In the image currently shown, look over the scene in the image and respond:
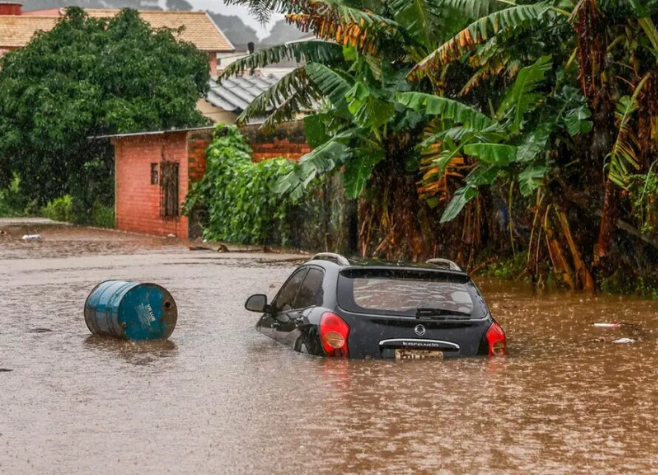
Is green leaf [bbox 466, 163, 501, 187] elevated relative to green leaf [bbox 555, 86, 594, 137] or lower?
lower

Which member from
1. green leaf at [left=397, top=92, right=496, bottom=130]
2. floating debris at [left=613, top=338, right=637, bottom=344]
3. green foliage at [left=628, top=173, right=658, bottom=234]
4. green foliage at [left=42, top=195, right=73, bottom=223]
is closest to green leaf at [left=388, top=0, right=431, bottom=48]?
green leaf at [left=397, top=92, right=496, bottom=130]

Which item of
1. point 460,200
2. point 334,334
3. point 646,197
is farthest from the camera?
point 460,200

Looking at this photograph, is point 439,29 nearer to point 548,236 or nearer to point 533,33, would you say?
point 533,33

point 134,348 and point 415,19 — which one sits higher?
point 415,19

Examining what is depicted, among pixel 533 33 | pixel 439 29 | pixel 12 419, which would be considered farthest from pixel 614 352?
pixel 439 29

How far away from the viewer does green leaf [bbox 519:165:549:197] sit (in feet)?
63.5

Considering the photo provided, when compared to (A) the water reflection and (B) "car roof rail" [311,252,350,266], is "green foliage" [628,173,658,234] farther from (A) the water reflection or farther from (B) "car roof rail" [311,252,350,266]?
(A) the water reflection

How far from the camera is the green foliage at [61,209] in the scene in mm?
51781

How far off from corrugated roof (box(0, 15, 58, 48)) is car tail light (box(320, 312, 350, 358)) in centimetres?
5766

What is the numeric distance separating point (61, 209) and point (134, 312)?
130ft

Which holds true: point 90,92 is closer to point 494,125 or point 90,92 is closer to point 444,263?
point 494,125

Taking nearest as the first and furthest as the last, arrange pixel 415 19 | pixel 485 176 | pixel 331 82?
pixel 485 176 → pixel 415 19 → pixel 331 82

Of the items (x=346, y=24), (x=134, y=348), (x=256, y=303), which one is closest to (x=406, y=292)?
(x=256, y=303)

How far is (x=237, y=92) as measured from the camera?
186 feet
